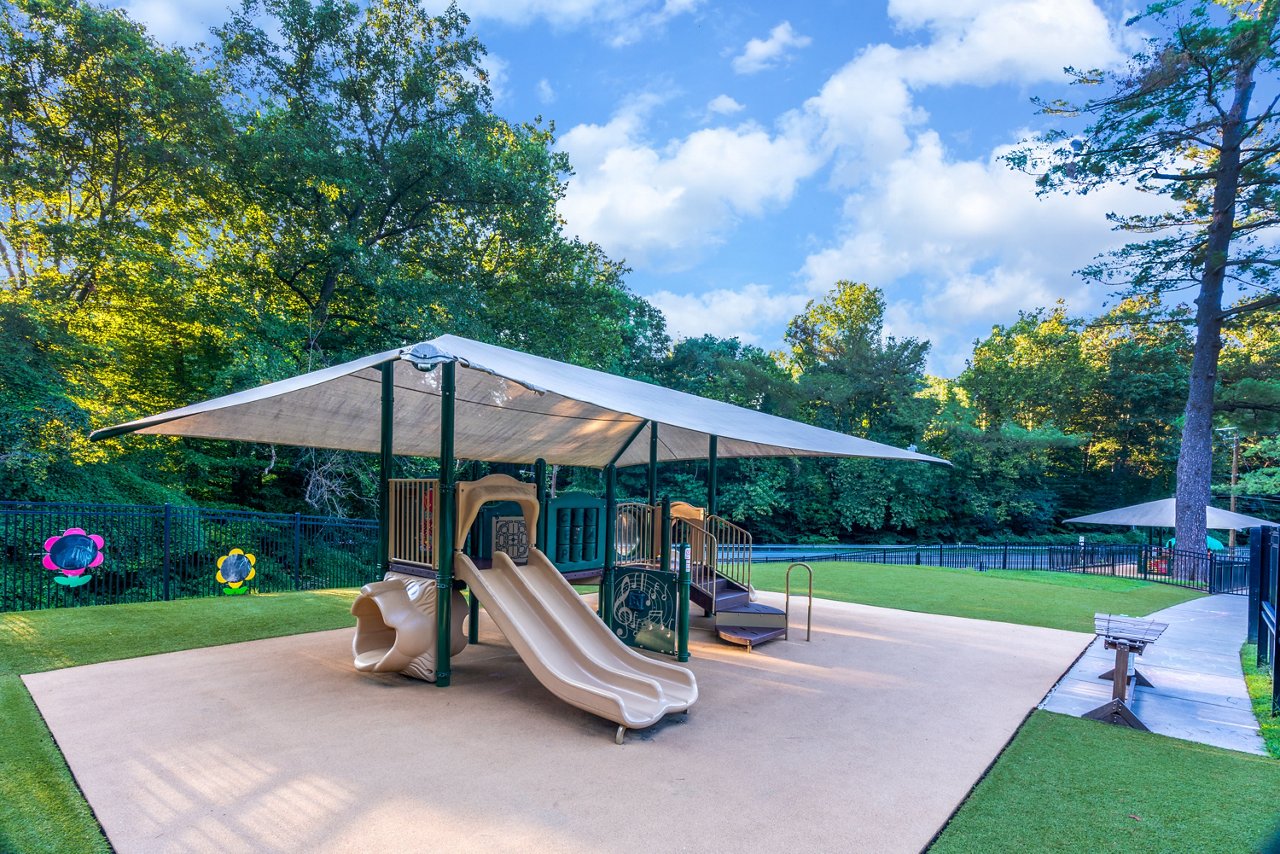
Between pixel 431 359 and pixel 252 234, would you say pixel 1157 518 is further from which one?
pixel 252 234

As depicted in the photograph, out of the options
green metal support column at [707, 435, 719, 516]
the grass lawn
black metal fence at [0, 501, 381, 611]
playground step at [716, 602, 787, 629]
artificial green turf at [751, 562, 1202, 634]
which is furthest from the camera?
artificial green turf at [751, 562, 1202, 634]

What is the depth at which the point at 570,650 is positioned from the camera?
5.16m

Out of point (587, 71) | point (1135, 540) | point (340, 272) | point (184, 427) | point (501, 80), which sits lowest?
point (1135, 540)

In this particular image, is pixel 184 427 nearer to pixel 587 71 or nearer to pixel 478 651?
pixel 478 651

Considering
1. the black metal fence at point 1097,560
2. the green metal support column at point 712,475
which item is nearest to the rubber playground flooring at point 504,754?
the green metal support column at point 712,475

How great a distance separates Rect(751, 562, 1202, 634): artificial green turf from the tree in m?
4.23

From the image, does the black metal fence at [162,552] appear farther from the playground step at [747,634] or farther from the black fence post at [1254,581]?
the black fence post at [1254,581]

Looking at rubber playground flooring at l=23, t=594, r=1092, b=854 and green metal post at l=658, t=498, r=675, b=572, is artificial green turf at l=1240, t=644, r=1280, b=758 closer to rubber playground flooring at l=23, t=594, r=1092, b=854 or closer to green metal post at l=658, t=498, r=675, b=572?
rubber playground flooring at l=23, t=594, r=1092, b=854

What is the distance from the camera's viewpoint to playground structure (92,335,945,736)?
5.04m

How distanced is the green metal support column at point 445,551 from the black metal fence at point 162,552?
4906mm

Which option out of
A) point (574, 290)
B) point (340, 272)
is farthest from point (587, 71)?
point (340, 272)

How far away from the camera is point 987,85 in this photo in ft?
49.4

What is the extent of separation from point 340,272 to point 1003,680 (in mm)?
13911

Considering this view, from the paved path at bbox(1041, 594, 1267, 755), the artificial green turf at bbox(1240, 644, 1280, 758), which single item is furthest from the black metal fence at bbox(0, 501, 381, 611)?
the artificial green turf at bbox(1240, 644, 1280, 758)
